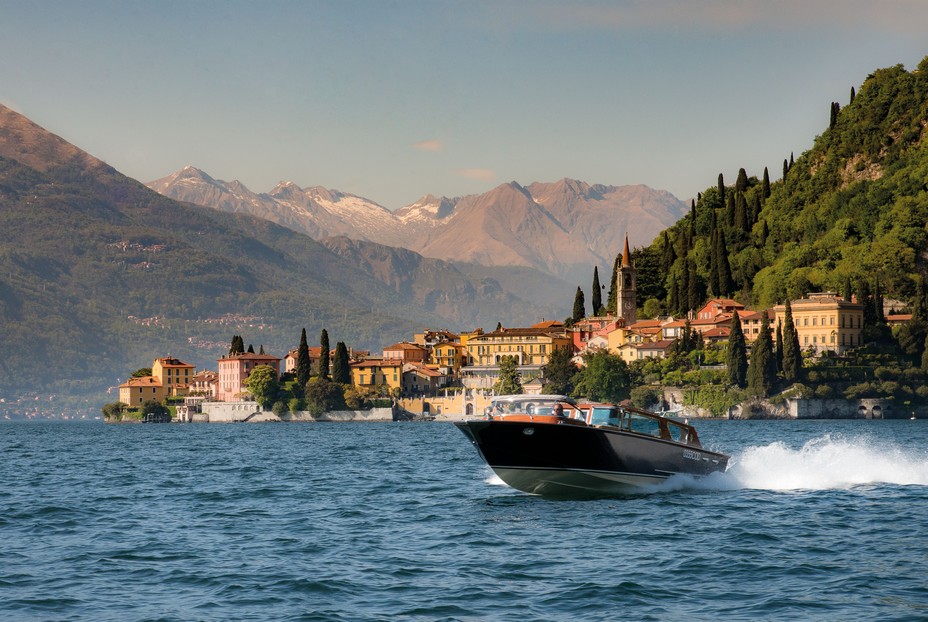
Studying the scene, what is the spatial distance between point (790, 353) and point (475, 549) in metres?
142

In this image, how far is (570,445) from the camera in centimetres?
3869

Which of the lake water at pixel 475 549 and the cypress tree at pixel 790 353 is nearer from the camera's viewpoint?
the lake water at pixel 475 549

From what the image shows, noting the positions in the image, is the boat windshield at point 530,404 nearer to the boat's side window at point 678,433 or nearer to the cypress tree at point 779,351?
the boat's side window at point 678,433

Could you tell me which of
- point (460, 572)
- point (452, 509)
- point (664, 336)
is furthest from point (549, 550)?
point (664, 336)

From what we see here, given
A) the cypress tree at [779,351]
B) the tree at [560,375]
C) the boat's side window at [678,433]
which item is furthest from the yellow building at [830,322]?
the boat's side window at [678,433]

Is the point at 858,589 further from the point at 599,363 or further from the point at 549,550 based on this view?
the point at 599,363

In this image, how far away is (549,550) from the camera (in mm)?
30719

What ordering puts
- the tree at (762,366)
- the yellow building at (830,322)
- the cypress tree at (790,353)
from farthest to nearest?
the yellow building at (830,322) → the tree at (762,366) → the cypress tree at (790,353)

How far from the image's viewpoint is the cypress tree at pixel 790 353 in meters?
166

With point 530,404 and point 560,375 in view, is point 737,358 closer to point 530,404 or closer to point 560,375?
point 560,375

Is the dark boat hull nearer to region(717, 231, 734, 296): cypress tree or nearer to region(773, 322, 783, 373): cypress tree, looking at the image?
region(773, 322, 783, 373): cypress tree

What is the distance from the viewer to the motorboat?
38500 mm

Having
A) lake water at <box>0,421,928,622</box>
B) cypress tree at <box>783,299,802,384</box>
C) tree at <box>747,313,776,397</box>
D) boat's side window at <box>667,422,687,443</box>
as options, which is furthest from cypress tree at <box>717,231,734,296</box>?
boat's side window at <box>667,422,687,443</box>

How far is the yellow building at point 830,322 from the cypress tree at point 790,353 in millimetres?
7957
